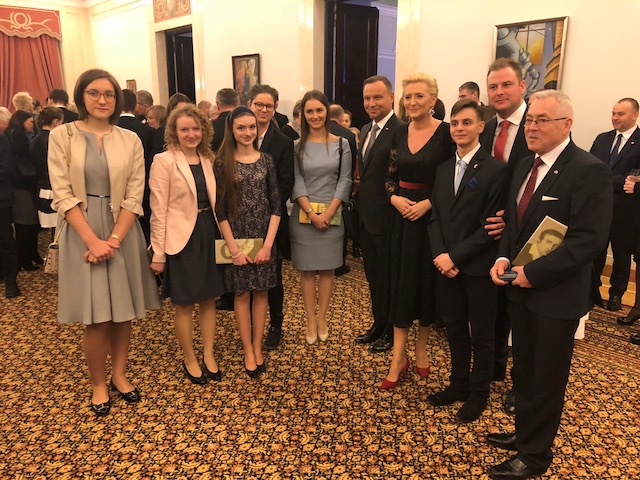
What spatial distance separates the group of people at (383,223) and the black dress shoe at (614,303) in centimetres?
184

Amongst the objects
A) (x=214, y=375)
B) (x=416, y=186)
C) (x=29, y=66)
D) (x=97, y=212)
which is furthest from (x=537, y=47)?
(x=29, y=66)

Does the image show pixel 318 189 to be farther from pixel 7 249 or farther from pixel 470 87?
pixel 7 249

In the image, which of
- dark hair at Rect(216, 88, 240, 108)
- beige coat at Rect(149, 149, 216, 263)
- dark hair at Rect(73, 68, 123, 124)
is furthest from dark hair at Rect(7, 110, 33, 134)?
beige coat at Rect(149, 149, 216, 263)

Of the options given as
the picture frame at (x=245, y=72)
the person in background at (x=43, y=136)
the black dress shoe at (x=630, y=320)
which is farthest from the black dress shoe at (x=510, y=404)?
the picture frame at (x=245, y=72)

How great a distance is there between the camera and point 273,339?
3664 mm

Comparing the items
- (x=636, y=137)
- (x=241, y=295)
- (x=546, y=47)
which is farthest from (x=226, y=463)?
(x=546, y=47)

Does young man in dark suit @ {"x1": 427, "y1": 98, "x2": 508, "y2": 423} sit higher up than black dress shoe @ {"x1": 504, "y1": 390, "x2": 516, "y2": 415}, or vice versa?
young man in dark suit @ {"x1": 427, "y1": 98, "x2": 508, "y2": 423}

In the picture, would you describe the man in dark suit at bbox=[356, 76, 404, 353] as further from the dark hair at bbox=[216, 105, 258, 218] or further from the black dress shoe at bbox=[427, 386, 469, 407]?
the dark hair at bbox=[216, 105, 258, 218]

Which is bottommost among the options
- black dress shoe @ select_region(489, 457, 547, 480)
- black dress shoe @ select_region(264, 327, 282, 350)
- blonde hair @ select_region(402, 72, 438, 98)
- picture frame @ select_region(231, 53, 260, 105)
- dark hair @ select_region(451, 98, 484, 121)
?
black dress shoe @ select_region(264, 327, 282, 350)

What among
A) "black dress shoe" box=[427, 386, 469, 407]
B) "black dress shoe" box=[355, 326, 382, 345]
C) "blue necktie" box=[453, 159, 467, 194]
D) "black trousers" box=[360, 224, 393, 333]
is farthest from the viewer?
"black dress shoe" box=[355, 326, 382, 345]

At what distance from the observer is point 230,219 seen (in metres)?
3.02

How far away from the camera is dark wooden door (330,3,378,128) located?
7.67 metres

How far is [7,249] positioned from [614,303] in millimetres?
5512

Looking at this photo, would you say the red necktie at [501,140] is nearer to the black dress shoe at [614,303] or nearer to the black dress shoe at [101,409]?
the black dress shoe at [614,303]
